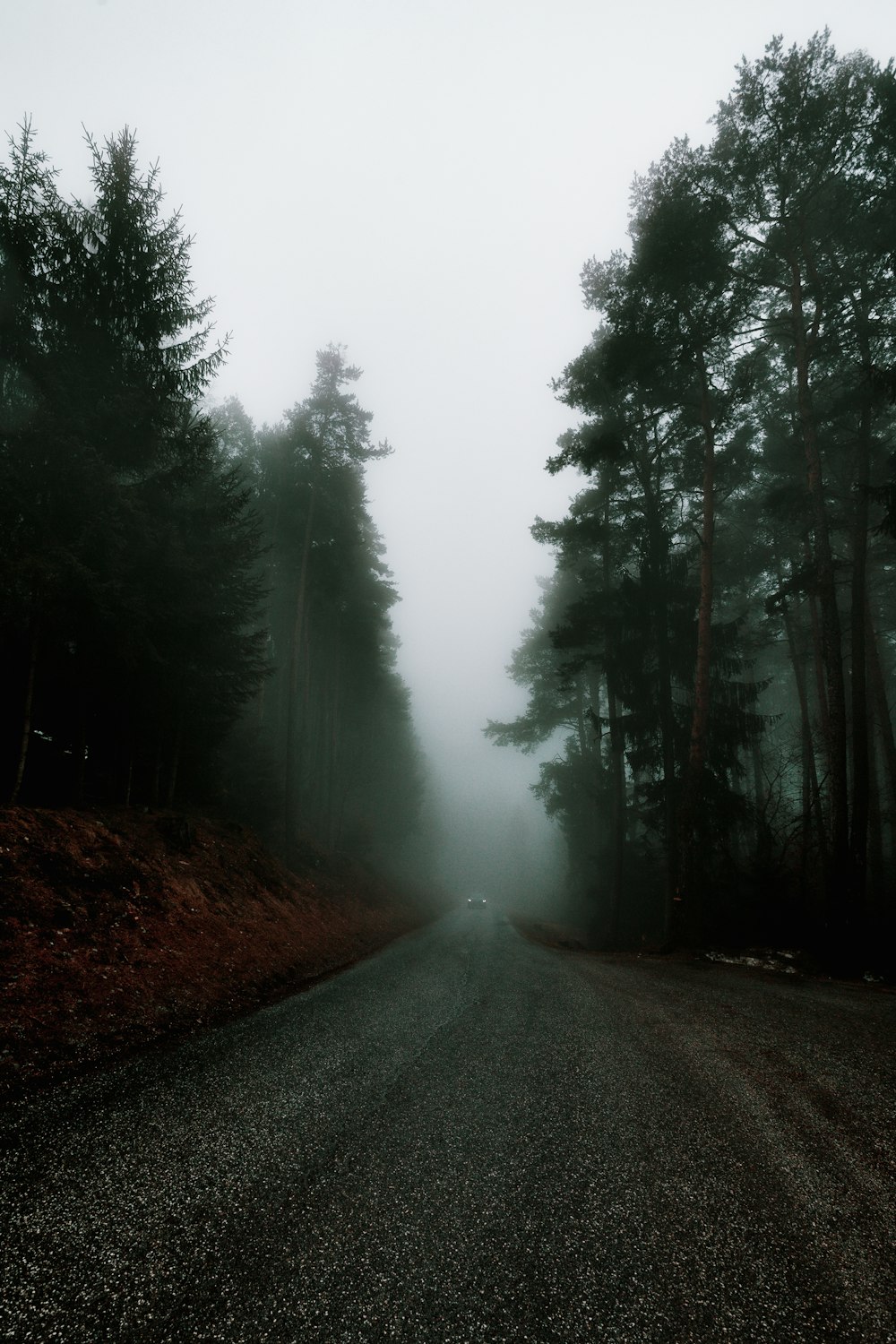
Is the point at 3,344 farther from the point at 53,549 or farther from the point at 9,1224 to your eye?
the point at 9,1224

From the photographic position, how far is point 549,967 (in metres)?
8.54

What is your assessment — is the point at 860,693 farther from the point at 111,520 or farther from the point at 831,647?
the point at 111,520

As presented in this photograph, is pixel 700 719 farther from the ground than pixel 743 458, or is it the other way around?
pixel 743 458

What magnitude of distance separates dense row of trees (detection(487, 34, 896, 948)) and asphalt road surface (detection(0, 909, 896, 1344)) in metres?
7.29

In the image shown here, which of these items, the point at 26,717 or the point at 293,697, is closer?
the point at 26,717

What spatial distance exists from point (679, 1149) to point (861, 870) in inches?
339

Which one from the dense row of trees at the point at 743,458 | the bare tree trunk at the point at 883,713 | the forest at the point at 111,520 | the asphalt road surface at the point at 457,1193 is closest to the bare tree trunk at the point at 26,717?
the forest at the point at 111,520

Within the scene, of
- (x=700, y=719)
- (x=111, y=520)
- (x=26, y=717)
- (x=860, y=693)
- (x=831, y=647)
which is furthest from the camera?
(x=700, y=719)

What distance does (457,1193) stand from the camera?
2.21 metres

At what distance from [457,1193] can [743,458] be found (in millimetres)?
15089

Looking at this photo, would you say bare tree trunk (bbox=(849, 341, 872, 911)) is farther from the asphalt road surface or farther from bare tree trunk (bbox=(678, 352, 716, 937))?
the asphalt road surface

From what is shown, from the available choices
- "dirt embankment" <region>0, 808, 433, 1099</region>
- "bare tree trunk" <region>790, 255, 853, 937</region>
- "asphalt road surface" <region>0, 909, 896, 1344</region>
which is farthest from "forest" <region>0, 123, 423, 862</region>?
"bare tree trunk" <region>790, 255, 853, 937</region>

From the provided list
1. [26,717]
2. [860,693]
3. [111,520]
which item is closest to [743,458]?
[860,693]

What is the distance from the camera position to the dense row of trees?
9586 mm
